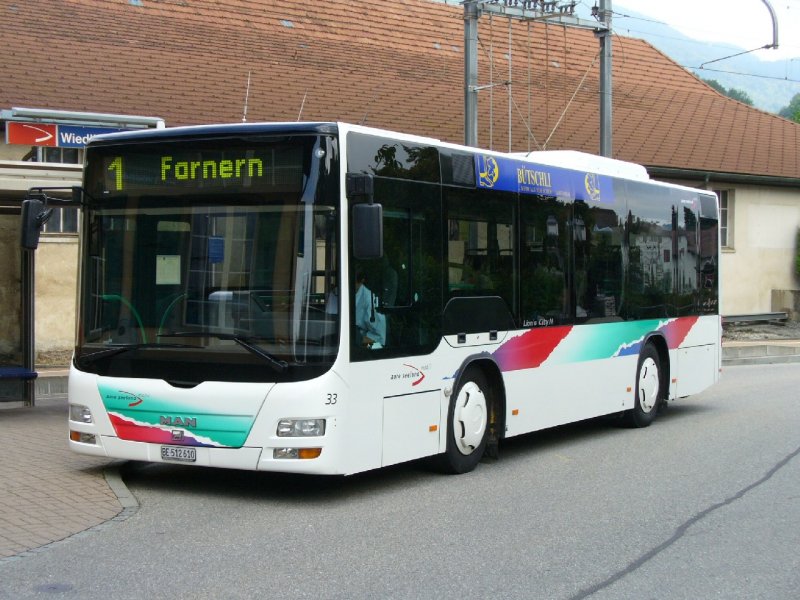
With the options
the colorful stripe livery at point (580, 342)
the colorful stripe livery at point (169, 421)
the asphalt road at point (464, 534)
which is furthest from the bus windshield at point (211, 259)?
the colorful stripe livery at point (580, 342)

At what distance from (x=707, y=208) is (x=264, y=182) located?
8.96 meters

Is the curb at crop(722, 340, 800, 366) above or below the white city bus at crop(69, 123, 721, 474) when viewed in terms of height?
below

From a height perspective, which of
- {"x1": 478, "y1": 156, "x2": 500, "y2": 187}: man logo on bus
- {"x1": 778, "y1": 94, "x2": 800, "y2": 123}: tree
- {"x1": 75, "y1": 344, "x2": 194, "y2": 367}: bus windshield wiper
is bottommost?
{"x1": 75, "y1": 344, "x2": 194, "y2": 367}: bus windshield wiper

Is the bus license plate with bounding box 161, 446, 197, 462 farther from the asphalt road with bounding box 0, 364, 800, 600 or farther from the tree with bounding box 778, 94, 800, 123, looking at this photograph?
the tree with bounding box 778, 94, 800, 123

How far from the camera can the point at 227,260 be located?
894 centimetres

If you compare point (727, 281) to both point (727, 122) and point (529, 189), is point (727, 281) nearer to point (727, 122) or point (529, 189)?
point (727, 122)

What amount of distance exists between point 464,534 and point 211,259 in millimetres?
2859

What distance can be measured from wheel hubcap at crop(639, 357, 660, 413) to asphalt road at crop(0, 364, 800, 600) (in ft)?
6.77

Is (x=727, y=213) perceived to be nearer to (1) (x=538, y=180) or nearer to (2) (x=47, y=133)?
(1) (x=538, y=180)

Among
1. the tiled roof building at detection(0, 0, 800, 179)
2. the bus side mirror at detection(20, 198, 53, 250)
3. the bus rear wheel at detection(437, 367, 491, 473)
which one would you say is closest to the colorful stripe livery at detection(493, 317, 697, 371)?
the bus rear wheel at detection(437, 367, 491, 473)

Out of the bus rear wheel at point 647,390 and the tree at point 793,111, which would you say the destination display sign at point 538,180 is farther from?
the tree at point 793,111

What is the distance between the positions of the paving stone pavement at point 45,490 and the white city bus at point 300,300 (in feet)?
1.32

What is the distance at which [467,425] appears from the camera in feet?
34.3

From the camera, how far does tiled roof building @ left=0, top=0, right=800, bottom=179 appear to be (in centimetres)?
2402
